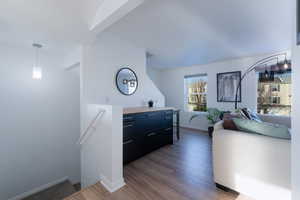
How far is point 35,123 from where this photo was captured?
2846 millimetres

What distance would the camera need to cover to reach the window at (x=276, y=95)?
352 centimetres

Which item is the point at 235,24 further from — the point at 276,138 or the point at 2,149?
the point at 2,149

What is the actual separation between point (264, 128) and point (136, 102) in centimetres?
251

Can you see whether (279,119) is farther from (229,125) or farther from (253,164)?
(253,164)

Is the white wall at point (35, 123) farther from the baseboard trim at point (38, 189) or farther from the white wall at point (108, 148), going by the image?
the white wall at point (108, 148)

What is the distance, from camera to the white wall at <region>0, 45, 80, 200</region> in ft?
8.35

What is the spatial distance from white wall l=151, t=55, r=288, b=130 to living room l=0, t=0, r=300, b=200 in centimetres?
4


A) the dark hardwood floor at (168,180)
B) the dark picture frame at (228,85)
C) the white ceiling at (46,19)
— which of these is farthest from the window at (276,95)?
the white ceiling at (46,19)

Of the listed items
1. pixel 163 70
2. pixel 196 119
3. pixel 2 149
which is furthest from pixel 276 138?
pixel 163 70

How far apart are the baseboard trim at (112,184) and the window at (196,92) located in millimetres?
3977

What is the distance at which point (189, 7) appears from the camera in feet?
6.34

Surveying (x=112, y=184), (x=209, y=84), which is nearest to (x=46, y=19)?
(x=112, y=184)

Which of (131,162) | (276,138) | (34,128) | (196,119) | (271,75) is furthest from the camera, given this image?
(196,119)

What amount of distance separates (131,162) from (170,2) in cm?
259
